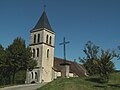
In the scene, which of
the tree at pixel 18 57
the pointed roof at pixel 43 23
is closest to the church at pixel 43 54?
the pointed roof at pixel 43 23

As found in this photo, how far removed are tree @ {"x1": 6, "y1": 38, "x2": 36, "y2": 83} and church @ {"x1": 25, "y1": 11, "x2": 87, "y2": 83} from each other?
21.0ft

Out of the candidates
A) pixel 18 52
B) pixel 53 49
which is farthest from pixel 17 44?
pixel 53 49

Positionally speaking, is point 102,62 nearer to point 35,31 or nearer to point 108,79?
point 108,79

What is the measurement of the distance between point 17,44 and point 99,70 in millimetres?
26155

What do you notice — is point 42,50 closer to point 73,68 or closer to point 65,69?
point 73,68

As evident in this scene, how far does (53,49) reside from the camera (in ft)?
182

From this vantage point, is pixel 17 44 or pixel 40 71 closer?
pixel 17 44

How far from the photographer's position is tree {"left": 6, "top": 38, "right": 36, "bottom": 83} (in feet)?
141

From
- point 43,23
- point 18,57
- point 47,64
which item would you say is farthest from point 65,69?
point 43,23

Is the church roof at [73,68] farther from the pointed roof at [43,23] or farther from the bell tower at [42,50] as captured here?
the pointed roof at [43,23]

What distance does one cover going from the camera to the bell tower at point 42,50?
5178cm

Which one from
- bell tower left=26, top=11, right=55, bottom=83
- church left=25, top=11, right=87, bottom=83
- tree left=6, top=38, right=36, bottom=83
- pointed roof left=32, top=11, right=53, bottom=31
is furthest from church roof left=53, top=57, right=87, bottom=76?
tree left=6, top=38, right=36, bottom=83

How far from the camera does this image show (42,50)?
52.4 metres

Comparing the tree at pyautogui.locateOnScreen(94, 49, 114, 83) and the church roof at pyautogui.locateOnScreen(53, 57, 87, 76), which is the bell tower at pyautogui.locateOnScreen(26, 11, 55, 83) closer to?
the church roof at pyautogui.locateOnScreen(53, 57, 87, 76)
